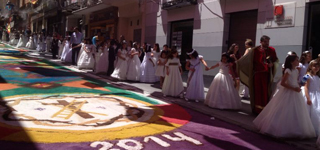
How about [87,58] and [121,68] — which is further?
[87,58]

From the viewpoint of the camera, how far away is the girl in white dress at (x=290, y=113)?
17.2 feet

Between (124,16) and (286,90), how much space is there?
20.0 m

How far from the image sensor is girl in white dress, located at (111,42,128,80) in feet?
42.8

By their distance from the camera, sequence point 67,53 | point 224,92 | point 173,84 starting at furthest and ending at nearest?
point 67,53 < point 173,84 < point 224,92

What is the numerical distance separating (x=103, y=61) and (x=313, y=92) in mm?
10972

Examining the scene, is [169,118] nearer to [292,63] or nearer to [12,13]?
[292,63]

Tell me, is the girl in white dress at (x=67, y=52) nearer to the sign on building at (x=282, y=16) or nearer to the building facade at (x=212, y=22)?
the building facade at (x=212, y=22)

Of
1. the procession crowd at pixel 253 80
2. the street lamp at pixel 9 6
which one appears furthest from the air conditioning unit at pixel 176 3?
the street lamp at pixel 9 6

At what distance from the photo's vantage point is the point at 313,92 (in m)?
6.00

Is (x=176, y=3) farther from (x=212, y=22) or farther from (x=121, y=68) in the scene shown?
(x=121, y=68)

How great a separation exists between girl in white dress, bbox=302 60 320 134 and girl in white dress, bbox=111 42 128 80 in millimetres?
8497

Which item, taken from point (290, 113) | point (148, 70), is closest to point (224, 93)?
point (290, 113)

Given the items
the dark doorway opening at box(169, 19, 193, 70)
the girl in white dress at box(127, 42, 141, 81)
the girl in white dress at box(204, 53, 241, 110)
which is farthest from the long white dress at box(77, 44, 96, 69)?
the girl in white dress at box(204, 53, 241, 110)

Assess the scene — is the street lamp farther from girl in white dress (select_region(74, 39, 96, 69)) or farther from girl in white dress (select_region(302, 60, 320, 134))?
girl in white dress (select_region(302, 60, 320, 134))
